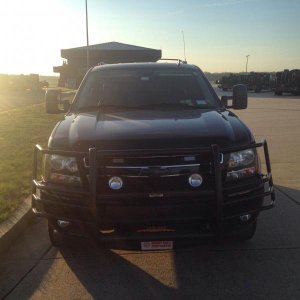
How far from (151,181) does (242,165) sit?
83 centimetres

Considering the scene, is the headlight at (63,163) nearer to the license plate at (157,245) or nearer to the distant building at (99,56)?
the license plate at (157,245)

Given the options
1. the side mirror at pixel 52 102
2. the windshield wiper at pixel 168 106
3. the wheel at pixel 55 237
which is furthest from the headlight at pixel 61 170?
the side mirror at pixel 52 102

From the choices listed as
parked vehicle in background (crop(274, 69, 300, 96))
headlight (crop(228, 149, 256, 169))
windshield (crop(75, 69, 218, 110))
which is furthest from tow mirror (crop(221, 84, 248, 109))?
parked vehicle in background (crop(274, 69, 300, 96))

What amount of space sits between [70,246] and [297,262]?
2191 millimetres

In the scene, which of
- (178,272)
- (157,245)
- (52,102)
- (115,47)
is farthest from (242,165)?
(115,47)

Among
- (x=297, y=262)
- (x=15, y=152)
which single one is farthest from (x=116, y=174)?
(x=15, y=152)

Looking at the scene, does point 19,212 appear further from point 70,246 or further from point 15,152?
point 15,152

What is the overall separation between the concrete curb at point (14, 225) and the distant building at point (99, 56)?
43350 mm

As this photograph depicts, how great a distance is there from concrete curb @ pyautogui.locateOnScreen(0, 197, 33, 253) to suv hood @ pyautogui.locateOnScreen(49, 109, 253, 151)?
4.30 feet

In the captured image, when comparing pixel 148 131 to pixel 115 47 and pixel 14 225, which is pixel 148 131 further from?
pixel 115 47

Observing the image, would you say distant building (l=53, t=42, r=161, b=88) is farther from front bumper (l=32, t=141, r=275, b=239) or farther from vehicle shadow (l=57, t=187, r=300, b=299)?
front bumper (l=32, t=141, r=275, b=239)

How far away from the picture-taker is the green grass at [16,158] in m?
6.48

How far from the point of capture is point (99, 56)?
55.0m

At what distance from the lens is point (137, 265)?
15.1 feet
